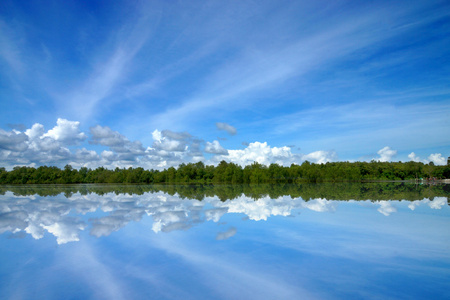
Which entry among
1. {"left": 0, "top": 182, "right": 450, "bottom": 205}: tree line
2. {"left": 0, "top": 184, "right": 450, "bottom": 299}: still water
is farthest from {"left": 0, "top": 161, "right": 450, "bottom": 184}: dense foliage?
{"left": 0, "top": 184, "right": 450, "bottom": 299}: still water

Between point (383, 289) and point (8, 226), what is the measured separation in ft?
41.7

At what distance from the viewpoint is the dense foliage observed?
9200 cm

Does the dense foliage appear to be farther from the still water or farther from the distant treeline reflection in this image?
the still water

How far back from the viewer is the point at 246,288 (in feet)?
16.2

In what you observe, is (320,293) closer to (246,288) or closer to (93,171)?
(246,288)

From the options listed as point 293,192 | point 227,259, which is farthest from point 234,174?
point 227,259

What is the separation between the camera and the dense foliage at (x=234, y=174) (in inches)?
3622

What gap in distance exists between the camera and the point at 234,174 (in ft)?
294

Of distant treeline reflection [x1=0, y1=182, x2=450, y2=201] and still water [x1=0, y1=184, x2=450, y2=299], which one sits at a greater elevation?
distant treeline reflection [x1=0, y1=182, x2=450, y2=201]

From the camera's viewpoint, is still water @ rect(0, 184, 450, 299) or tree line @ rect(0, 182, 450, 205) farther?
tree line @ rect(0, 182, 450, 205)

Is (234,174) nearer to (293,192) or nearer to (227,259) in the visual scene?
(293,192)

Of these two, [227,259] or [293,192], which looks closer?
[227,259]

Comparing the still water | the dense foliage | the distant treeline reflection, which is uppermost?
the dense foliage

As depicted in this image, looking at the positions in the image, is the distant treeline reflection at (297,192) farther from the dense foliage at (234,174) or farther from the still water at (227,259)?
the dense foliage at (234,174)
